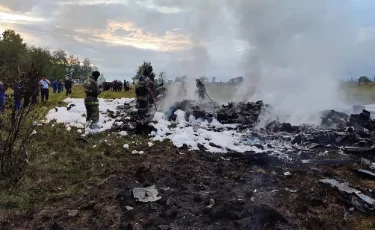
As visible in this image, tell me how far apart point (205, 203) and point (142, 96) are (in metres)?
8.87

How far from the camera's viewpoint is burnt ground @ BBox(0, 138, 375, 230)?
4820 millimetres

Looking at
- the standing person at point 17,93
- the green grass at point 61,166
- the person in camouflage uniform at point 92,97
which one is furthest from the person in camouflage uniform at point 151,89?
the standing person at point 17,93

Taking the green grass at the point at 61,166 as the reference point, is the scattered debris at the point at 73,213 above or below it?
below

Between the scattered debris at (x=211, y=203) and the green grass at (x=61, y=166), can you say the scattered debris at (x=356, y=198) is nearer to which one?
the scattered debris at (x=211, y=203)

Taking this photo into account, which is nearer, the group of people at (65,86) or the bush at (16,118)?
the bush at (16,118)

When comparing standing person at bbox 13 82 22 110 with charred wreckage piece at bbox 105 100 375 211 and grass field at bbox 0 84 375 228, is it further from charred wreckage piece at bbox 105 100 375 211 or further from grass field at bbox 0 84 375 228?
charred wreckage piece at bbox 105 100 375 211

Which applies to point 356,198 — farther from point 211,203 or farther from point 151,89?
point 151,89

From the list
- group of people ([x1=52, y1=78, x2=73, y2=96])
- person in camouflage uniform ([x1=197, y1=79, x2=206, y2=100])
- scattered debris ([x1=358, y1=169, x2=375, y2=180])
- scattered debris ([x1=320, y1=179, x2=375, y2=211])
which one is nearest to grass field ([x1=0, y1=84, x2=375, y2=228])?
scattered debris ([x1=320, y1=179, x2=375, y2=211])

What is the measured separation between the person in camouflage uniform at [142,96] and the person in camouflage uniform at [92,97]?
2809mm

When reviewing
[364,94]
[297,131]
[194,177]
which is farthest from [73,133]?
[364,94]

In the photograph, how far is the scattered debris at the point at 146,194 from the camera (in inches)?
215

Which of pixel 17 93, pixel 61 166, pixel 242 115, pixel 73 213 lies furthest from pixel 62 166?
pixel 242 115

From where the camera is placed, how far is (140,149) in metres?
9.00

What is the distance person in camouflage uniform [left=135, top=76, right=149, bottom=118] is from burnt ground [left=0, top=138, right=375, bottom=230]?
6230 millimetres
